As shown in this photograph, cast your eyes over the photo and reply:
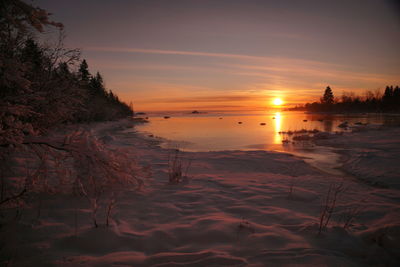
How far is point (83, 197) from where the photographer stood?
3.95 m

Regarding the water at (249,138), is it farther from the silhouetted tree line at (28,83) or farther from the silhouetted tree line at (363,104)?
the silhouetted tree line at (363,104)

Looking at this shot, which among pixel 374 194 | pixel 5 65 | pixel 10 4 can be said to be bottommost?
pixel 374 194

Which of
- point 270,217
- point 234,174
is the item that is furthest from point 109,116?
point 270,217

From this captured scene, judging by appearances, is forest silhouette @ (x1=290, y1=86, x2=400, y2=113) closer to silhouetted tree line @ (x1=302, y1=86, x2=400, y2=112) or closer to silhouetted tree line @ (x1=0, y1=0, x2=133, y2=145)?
silhouetted tree line @ (x1=302, y1=86, x2=400, y2=112)

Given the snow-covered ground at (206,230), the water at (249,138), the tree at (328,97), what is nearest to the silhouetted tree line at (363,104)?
the tree at (328,97)

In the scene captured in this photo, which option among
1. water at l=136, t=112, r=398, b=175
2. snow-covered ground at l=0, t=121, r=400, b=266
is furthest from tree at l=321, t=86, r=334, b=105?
snow-covered ground at l=0, t=121, r=400, b=266

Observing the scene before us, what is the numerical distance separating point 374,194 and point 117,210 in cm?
636

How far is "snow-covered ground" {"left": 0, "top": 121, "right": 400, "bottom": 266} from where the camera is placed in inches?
94.0

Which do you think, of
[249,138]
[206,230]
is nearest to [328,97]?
[249,138]

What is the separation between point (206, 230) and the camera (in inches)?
119

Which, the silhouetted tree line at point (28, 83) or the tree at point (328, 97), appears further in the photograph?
the tree at point (328, 97)

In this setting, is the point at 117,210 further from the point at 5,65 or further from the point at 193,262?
the point at 5,65

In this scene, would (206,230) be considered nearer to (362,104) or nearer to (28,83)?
(28,83)

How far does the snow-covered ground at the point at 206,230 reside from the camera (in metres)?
2.39
